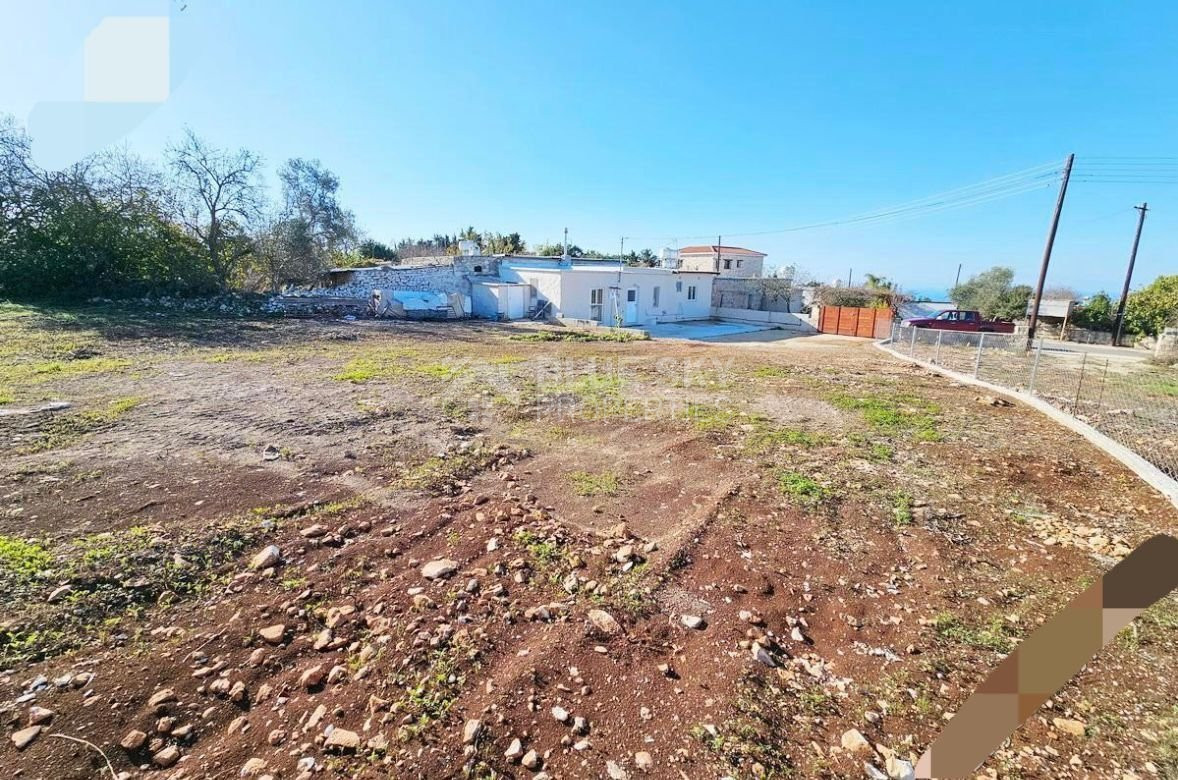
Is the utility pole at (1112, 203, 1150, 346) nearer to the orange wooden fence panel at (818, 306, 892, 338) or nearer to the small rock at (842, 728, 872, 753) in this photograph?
the orange wooden fence panel at (818, 306, 892, 338)

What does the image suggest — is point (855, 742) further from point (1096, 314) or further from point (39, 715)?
point (1096, 314)

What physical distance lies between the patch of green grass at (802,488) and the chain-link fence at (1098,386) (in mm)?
4184

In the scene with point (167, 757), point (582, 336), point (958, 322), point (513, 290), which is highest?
point (513, 290)

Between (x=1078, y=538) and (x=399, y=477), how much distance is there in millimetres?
6278

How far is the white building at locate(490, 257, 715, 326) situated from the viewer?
22062mm

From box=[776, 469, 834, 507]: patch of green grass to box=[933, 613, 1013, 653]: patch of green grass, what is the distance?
1.62 m

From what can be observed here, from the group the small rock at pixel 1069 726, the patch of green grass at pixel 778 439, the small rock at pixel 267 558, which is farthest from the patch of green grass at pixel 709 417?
the small rock at pixel 267 558

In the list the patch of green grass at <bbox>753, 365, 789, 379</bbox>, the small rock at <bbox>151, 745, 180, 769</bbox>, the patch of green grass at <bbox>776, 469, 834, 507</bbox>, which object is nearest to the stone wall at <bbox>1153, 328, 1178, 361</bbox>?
the patch of green grass at <bbox>753, 365, 789, 379</bbox>

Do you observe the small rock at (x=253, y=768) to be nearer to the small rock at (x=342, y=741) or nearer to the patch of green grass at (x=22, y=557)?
the small rock at (x=342, y=741)

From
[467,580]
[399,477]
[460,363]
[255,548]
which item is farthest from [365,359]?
[467,580]

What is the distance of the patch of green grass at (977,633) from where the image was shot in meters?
2.94

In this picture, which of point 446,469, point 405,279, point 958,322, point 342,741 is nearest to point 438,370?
point 446,469

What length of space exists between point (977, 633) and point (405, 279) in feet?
79.0

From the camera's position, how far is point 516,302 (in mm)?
23375
